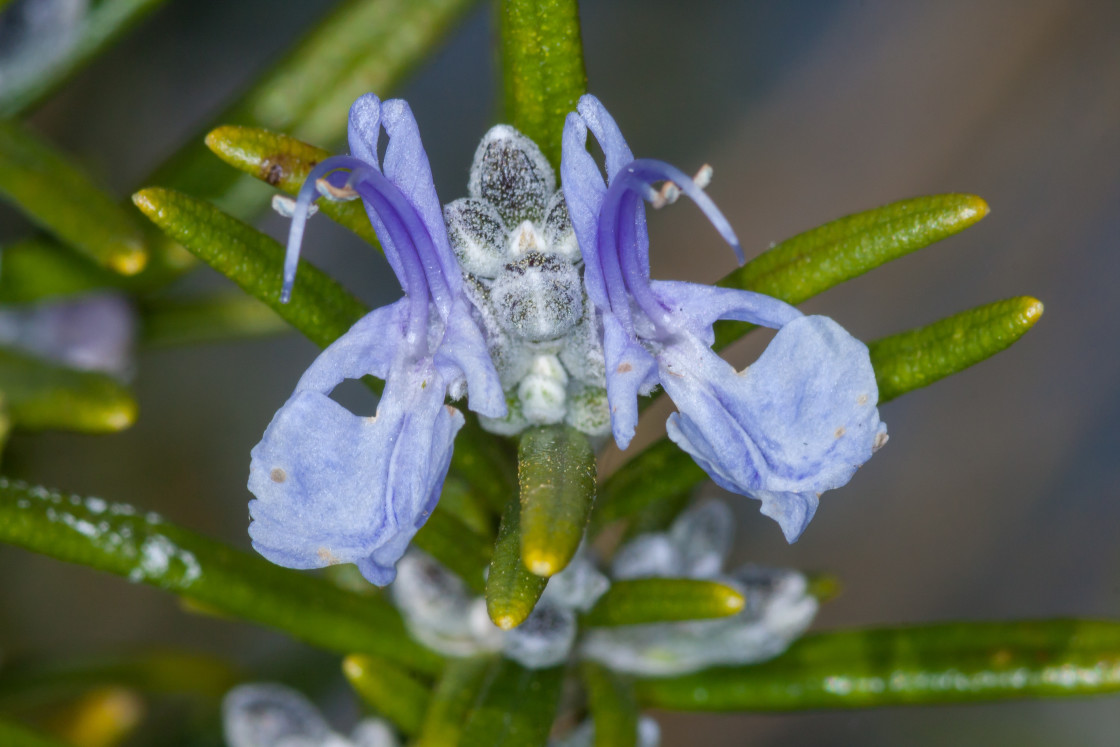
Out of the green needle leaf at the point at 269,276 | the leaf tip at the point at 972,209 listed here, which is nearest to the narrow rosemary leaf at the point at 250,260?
the green needle leaf at the point at 269,276

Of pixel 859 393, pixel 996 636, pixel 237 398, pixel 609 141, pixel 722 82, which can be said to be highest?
pixel 722 82

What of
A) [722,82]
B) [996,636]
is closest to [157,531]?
[996,636]

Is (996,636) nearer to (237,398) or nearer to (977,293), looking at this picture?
(977,293)

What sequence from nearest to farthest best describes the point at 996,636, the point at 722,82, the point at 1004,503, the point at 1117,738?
the point at 996,636 → the point at 1117,738 → the point at 1004,503 → the point at 722,82

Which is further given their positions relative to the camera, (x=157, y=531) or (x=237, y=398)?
(x=237, y=398)

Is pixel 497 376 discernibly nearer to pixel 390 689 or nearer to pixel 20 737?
pixel 390 689

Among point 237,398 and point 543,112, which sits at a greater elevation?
point 543,112
